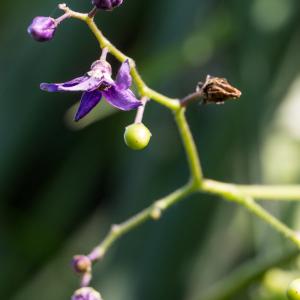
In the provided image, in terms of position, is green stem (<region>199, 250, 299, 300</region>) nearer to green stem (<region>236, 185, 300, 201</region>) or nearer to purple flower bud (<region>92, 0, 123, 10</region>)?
green stem (<region>236, 185, 300, 201</region>)

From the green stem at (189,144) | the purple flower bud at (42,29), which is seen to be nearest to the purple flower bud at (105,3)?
the purple flower bud at (42,29)

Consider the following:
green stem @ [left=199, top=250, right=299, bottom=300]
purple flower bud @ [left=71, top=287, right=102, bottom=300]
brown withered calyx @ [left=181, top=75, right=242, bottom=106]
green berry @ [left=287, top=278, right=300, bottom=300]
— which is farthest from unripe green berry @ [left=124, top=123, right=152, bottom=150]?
green stem @ [left=199, top=250, right=299, bottom=300]

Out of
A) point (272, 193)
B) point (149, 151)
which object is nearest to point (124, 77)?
point (272, 193)

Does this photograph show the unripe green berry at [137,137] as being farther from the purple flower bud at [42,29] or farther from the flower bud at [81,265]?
the flower bud at [81,265]

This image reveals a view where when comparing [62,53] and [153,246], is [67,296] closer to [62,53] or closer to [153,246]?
[153,246]

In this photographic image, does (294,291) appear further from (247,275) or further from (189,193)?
(247,275)
